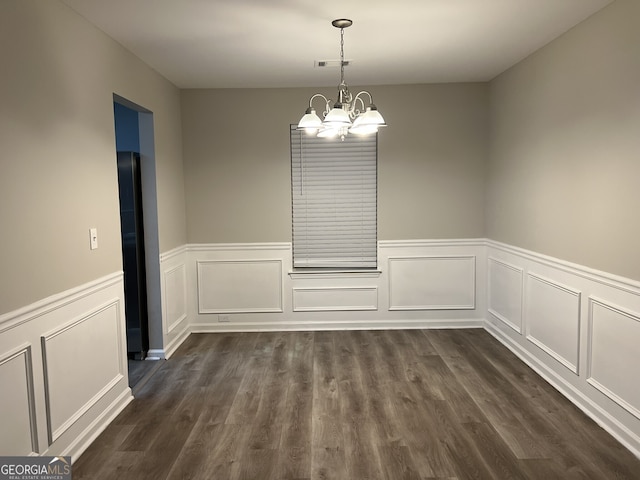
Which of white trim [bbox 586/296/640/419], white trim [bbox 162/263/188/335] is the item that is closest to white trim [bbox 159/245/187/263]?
white trim [bbox 162/263/188/335]

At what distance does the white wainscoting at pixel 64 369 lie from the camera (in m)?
2.30

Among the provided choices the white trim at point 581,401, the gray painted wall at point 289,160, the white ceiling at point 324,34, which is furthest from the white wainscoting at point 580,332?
the white ceiling at point 324,34

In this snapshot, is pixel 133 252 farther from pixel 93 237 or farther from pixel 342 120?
pixel 342 120

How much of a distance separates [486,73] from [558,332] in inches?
101

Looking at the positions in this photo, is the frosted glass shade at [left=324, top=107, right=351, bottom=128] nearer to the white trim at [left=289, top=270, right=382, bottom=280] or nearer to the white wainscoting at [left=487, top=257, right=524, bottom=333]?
the white wainscoting at [left=487, top=257, right=524, bottom=333]

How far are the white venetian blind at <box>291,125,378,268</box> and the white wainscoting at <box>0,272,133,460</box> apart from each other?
2.28 metres

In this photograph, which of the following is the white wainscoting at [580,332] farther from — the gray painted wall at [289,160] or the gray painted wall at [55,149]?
the gray painted wall at [55,149]

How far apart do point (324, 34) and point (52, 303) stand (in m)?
2.46

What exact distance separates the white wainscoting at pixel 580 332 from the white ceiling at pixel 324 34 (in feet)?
5.58

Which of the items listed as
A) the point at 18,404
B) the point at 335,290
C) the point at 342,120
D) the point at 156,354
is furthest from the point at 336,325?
the point at 18,404

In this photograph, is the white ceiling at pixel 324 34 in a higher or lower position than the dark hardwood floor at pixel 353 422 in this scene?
higher

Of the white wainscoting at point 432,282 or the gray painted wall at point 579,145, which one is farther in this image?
the white wainscoting at point 432,282

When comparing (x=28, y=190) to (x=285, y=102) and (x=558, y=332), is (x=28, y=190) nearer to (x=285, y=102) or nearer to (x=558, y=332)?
(x=285, y=102)

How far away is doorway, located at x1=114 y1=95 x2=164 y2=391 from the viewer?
14.0ft
